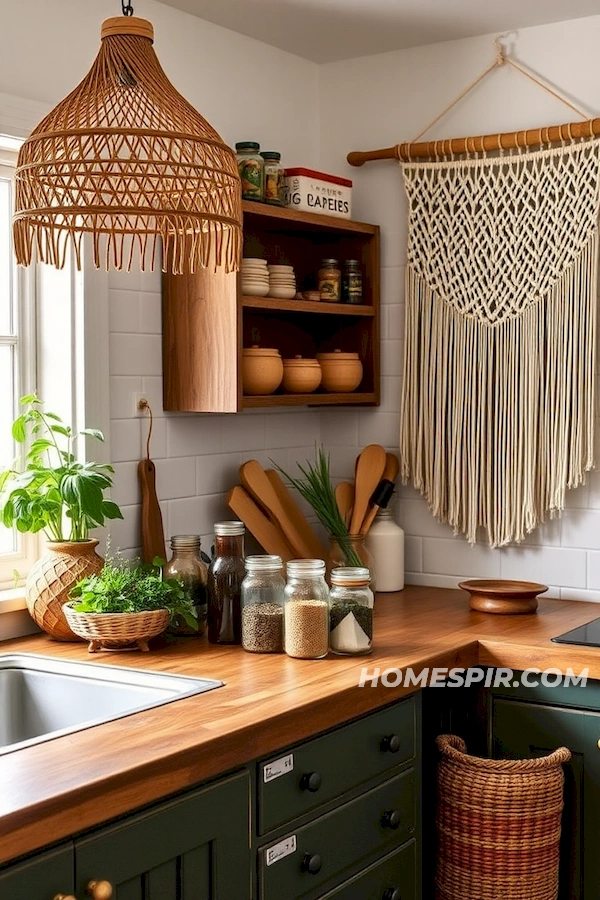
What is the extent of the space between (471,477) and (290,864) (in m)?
1.51

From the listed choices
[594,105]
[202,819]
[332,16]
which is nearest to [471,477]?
[594,105]

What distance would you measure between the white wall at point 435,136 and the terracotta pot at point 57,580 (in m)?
1.21

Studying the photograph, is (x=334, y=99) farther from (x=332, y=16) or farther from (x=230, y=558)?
(x=230, y=558)

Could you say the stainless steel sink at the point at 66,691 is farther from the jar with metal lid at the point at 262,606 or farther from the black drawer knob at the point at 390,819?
the black drawer knob at the point at 390,819

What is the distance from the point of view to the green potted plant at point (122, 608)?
257cm

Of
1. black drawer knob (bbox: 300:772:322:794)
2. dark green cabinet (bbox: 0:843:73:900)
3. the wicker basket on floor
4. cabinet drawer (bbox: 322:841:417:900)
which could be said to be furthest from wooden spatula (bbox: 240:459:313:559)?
dark green cabinet (bbox: 0:843:73:900)

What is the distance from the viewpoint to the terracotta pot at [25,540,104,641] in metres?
2.69

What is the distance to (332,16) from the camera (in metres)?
3.24

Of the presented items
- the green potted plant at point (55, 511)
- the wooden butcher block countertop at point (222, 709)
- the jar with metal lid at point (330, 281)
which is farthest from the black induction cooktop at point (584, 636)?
the jar with metal lid at point (330, 281)

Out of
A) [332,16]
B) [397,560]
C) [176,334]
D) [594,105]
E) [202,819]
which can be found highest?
[332,16]

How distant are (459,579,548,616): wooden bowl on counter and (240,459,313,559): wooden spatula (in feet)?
1.62

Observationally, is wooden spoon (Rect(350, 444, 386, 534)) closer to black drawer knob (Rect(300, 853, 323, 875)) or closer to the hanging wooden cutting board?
the hanging wooden cutting board

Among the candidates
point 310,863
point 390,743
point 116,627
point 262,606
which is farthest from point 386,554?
point 310,863

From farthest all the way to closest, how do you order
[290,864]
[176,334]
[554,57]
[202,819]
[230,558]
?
[554,57] < [176,334] < [230,558] < [290,864] < [202,819]
